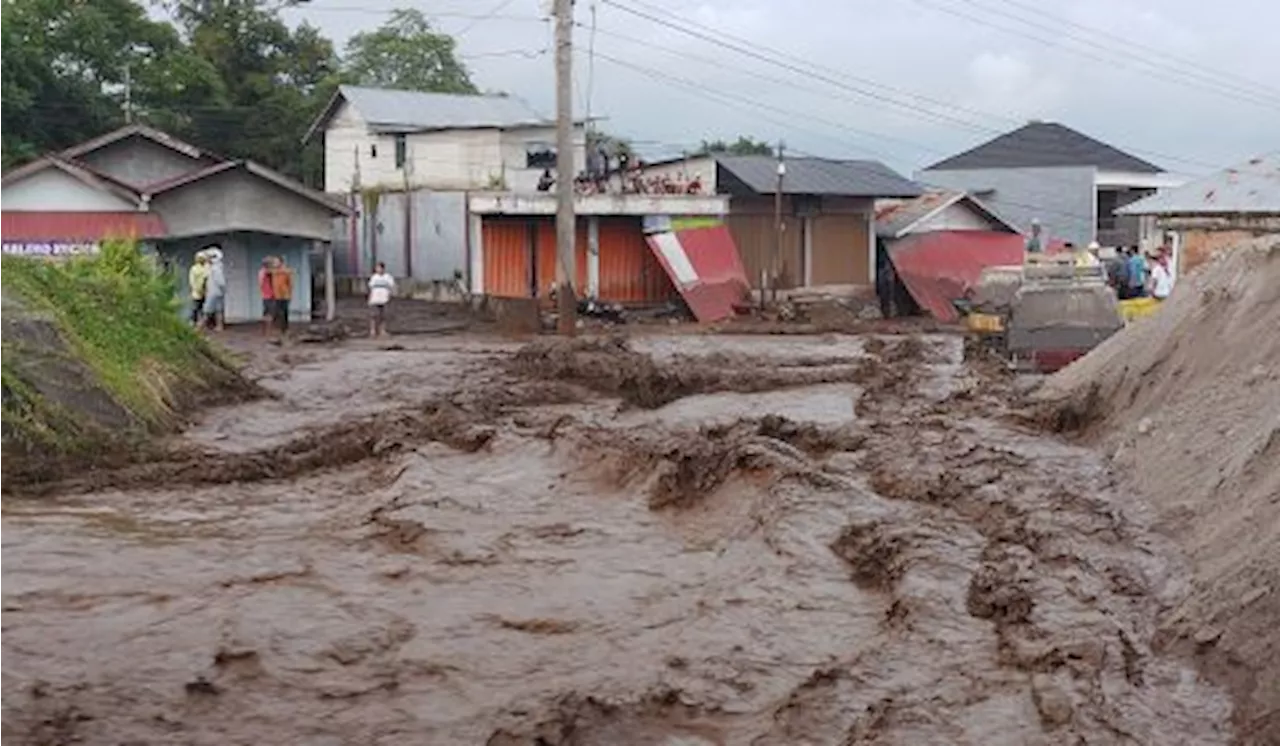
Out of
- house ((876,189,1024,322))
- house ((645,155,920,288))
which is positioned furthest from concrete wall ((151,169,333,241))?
house ((876,189,1024,322))

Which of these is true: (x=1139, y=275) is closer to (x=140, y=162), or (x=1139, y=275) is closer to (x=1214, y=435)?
(x=1214, y=435)

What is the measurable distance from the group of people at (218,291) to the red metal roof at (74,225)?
4.33 ft

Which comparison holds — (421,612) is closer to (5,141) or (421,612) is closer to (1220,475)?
(1220,475)

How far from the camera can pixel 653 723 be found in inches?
281

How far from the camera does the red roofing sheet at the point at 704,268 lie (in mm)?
34094

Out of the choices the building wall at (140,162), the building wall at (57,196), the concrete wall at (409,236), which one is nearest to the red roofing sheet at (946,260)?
the concrete wall at (409,236)

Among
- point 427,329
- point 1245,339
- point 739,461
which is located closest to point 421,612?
point 739,461

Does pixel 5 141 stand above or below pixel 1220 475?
above

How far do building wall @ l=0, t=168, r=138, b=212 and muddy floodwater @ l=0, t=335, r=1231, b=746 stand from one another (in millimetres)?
14744

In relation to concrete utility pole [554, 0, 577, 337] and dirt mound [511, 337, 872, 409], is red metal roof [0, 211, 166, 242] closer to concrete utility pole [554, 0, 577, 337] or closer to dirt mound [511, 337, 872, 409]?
concrete utility pole [554, 0, 577, 337]

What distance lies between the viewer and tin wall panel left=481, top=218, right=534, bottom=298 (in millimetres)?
34625

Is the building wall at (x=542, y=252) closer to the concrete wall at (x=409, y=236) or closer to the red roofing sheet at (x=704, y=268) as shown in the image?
the red roofing sheet at (x=704, y=268)

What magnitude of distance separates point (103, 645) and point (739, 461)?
596 cm

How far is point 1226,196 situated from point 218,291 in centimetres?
1825
